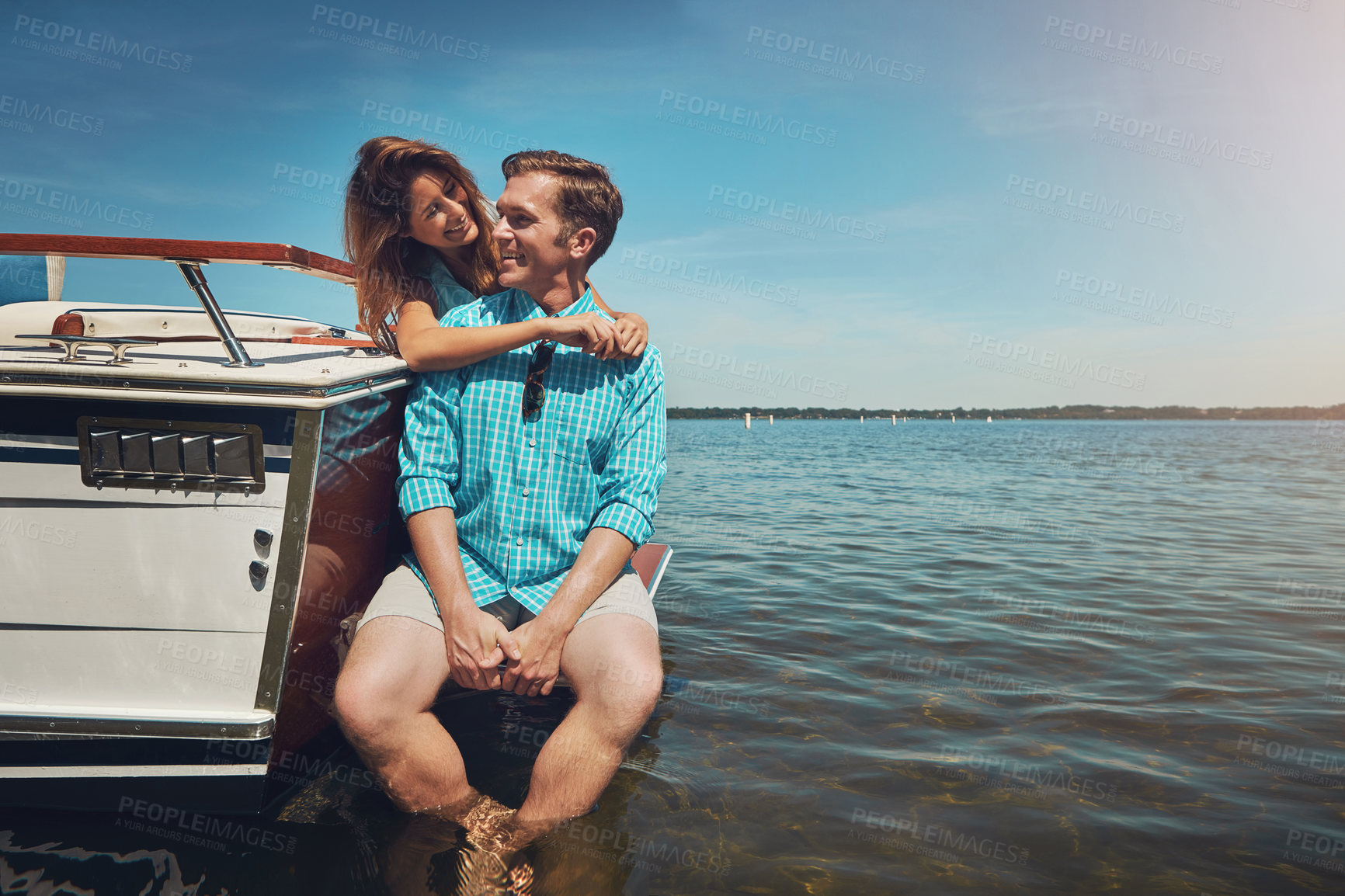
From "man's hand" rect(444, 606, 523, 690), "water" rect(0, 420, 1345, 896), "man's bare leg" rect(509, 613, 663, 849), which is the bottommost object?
"water" rect(0, 420, 1345, 896)

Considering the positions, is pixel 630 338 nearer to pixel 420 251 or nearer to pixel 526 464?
pixel 526 464

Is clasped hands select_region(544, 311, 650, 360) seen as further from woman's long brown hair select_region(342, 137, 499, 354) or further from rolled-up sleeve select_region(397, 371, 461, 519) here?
woman's long brown hair select_region(342, 137, 499, 354)

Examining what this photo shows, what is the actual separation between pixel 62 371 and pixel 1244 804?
4.12 meters

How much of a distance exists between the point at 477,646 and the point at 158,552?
0.90 meters

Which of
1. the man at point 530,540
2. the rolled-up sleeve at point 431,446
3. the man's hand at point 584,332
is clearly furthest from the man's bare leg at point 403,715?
the man's hand at point 584,332

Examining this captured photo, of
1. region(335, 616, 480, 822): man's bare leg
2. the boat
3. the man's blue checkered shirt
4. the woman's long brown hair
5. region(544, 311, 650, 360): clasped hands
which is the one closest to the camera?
the boat

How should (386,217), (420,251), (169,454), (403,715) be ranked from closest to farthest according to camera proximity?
(169,454) < (403,715) < (386,217) < (420,251)

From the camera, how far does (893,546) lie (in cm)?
806

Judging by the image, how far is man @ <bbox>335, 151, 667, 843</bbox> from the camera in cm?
217

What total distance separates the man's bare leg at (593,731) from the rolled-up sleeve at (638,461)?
0.39 m

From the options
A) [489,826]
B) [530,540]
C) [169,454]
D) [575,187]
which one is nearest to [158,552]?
[169,454]

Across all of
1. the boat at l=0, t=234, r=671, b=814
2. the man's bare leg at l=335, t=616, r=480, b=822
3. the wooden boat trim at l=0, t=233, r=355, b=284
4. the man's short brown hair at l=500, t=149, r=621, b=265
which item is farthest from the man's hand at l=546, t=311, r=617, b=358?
the man's bare leg at l=335, t=616, r=480, b=822

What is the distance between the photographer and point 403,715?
212 cm

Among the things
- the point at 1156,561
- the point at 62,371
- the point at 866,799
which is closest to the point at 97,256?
the point at 62,371
